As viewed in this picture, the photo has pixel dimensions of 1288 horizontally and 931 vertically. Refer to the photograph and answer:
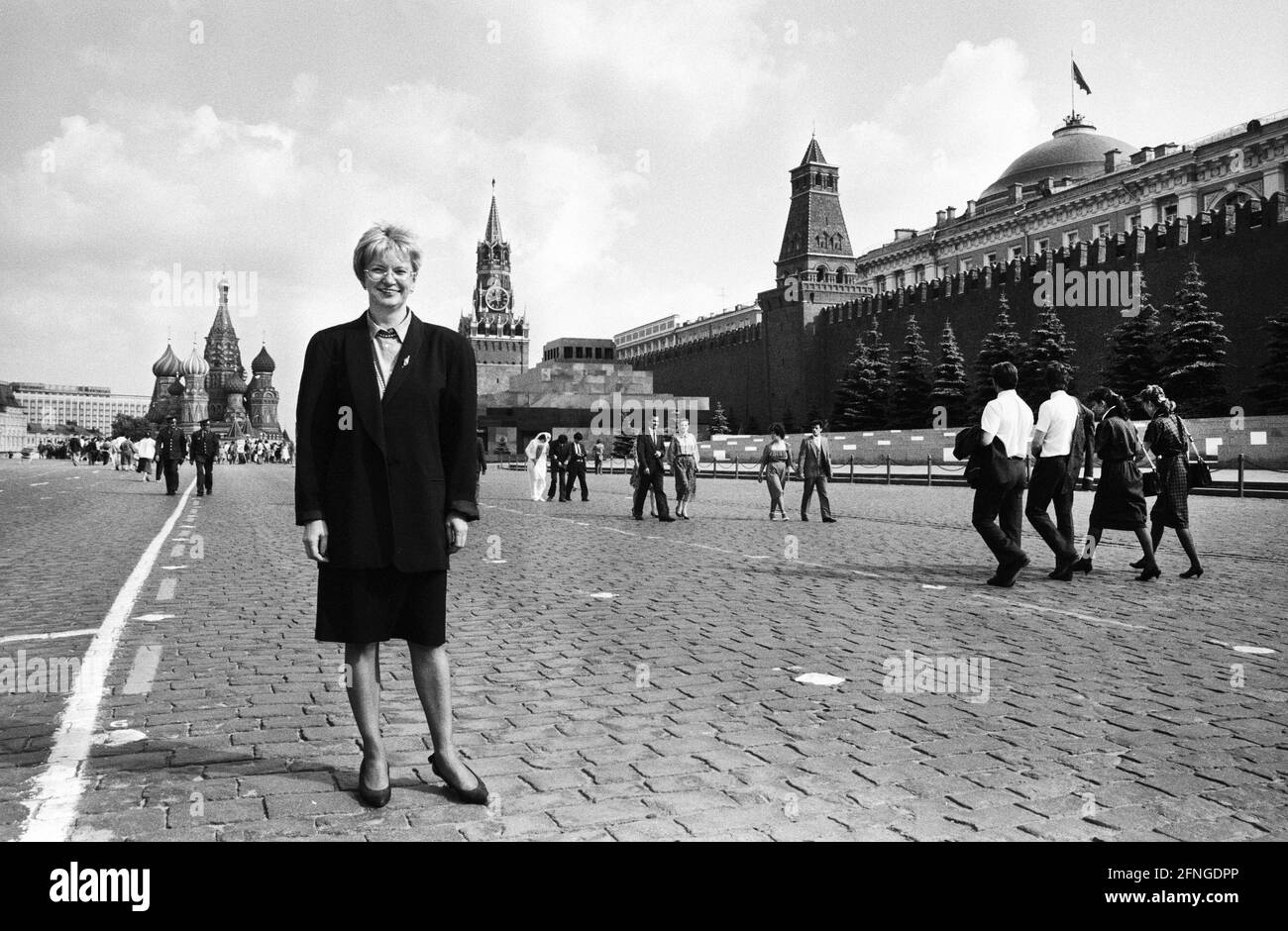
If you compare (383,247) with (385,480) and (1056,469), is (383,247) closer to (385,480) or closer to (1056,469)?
(385,480)

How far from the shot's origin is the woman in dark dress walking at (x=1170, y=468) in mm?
8141

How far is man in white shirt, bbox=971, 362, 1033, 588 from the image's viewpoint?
25.3ft

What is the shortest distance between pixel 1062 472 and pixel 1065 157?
73.9 meters

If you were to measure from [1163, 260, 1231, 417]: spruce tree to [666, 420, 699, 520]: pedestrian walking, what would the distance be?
23.1m

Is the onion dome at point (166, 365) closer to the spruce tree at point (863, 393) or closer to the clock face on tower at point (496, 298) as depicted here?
the clock face on tower at point (496, 298)

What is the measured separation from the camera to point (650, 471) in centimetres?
1461

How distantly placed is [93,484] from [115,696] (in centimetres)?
2567

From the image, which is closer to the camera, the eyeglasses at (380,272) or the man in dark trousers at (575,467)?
the eyeglasses at (380,272)

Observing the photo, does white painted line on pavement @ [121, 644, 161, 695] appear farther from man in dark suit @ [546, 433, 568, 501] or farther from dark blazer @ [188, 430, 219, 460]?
dark blazer @ [188, 430, 219, 460]

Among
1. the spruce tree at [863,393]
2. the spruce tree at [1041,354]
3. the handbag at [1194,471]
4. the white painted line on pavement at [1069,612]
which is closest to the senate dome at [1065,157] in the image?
the spruce tree at [863,393]

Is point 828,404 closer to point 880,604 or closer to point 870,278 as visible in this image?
point 870,278

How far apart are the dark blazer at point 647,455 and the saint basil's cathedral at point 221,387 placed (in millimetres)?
133366

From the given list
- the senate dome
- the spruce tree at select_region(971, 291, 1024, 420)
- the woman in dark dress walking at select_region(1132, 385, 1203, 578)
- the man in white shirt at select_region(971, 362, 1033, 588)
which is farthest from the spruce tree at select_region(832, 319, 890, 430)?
the man in white shirt at select_region(971, 362, 1033, 588)

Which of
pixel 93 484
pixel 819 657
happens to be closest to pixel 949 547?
pixel 819 657
